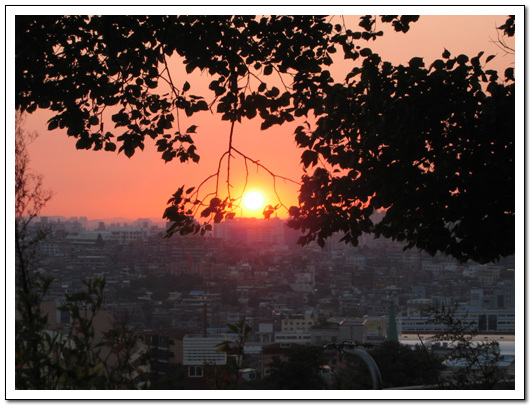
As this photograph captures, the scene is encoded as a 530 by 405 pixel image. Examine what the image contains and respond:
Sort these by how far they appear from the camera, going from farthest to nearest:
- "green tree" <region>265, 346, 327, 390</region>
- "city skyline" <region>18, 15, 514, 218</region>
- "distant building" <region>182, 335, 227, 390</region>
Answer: "city skyline" <region>18, 15, 514, 218</region>, "green tree" <region>265, 346, 327, 390</region>, "distant building" <region>182, 335, 227, 390</region>

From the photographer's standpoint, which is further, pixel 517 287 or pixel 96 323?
pixel 517 287

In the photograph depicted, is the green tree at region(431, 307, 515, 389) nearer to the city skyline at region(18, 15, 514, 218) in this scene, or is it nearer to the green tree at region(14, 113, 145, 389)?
the city skyline at region(18, 15, 514, 218)

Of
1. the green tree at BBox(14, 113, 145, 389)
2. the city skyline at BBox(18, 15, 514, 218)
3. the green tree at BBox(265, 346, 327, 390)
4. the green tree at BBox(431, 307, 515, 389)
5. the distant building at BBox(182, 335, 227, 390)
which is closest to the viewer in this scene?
the green tree at BBox(14, 113, 145, 389)

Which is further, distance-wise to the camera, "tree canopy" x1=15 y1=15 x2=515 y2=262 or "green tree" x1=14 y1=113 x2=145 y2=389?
"tree canopy" x1=15 y1=15 x2=515 y2=262

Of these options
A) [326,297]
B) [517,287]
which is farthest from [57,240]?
[517,287]

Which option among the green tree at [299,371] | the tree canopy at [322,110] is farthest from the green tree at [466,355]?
the green tree at [299,371]

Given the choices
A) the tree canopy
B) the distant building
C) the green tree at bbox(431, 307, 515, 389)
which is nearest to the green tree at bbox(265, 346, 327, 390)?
the distant building

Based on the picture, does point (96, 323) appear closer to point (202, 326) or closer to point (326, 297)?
point (202, 326)

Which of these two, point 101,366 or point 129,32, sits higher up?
point 129,32
